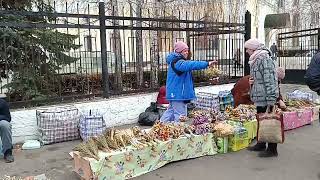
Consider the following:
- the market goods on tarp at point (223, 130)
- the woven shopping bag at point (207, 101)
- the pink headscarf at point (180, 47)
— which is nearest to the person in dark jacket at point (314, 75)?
the market goods on tarp at point (223, 130)

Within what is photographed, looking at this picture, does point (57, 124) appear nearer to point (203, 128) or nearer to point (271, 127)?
point (203, 128)

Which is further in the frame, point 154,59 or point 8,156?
point 154,59

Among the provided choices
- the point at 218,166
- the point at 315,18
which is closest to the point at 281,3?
the point at 315,18

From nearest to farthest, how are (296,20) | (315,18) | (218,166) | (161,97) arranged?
(218,166) → (161,97) → (315,18) → (296,20)

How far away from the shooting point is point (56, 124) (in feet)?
23.2

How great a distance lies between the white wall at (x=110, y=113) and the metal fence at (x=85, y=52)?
0.30m

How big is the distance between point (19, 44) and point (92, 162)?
4778mm

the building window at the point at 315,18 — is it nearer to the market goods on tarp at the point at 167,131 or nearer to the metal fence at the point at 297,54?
the metal fence at the point at 297,54

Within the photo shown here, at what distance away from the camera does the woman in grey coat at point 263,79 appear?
572 cm

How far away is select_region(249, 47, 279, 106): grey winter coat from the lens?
5707 mm

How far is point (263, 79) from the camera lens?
576 cm

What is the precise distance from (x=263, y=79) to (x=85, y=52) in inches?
202

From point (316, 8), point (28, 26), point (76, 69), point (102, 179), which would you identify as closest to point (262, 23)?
point (316, 8)

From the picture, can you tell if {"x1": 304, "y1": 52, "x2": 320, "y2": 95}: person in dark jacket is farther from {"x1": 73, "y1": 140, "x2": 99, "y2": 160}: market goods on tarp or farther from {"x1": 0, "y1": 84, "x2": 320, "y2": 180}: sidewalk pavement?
{"x1": 73, "y1": 140, "x2": 99, "y2": 160}: market goods on tarp
